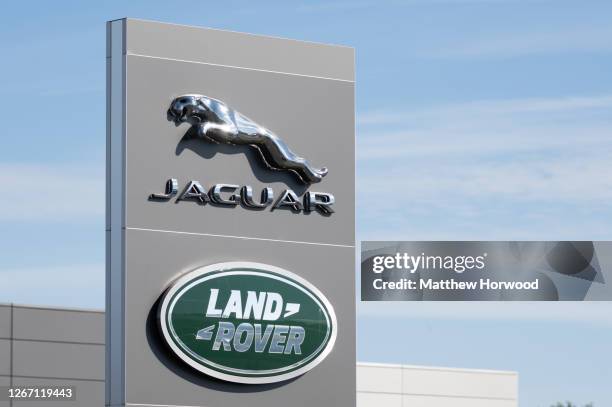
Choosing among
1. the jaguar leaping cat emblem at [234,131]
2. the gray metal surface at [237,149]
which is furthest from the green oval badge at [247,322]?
the jaguar leaping cat emblem at [234,131]

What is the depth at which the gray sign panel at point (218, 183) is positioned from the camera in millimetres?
19781

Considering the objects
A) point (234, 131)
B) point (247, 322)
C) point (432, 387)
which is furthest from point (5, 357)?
point (234, 131)

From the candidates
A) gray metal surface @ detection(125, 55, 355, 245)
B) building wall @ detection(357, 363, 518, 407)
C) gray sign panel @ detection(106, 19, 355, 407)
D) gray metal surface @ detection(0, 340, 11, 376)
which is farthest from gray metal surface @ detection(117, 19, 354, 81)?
building wall @ detection(357, 363, 518, 407)

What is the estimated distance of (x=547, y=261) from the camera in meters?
30.3

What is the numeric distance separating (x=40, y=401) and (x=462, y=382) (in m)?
16.0

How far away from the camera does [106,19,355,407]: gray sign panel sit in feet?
64.9

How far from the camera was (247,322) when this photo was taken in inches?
806

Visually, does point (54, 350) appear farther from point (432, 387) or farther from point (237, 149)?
point (237, 149)

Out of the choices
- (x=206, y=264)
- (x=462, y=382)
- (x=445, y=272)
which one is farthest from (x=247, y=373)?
(x=462, y=382)

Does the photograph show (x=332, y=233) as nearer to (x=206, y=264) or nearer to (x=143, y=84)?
(x=206, y=264)

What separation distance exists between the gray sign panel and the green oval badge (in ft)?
0.51

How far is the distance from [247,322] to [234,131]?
2593 mm

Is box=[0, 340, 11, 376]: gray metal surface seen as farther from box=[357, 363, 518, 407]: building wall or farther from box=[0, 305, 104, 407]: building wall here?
box=[357, 363, 518, 407]: building wall

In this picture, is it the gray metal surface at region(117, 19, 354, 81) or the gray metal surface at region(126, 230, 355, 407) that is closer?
the gray metal surface at region(126, 230, 355, 407)
